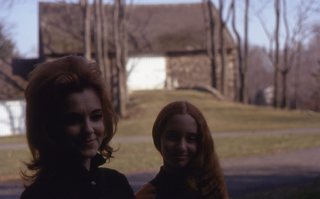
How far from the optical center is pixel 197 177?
3.38 metres

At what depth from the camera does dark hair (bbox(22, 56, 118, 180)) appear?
99.6 inches

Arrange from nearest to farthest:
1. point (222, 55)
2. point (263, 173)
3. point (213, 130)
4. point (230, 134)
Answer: point (263, 173) < point (230, 134) < point (213, 130) < point (222, 55)

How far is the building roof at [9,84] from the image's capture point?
152 feet

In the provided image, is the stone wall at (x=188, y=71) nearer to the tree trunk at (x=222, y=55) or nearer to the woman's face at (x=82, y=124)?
the tree trunk at (x=222, y=55)

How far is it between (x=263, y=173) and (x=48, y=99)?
13.4 metres

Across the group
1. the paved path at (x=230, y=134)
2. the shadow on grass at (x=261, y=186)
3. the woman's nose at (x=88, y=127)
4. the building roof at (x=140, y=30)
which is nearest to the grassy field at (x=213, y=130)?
the shadow on grass at (x=261, y=186)

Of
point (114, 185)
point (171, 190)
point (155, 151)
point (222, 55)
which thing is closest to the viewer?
point (114, 185)

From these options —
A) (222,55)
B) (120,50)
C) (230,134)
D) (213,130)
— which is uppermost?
(120,50)

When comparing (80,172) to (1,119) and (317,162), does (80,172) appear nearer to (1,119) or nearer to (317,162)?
(317,162)

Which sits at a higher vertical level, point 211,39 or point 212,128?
point 211,39

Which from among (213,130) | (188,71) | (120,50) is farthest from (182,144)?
(188,71)

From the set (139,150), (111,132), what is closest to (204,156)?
(111,132)

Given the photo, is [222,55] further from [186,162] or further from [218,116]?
[186,162]

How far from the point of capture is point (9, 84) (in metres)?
48.2
